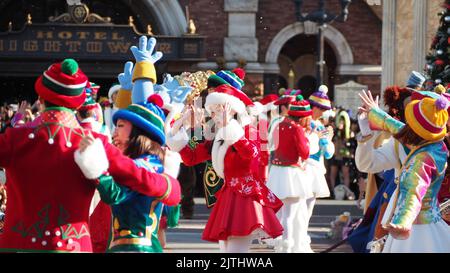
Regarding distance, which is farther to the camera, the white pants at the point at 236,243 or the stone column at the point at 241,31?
the stone column at the point at 241,31

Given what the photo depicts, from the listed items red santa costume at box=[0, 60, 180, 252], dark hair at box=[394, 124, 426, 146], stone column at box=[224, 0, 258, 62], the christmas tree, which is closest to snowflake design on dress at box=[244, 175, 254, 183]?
dark hair at box=[394, 124, 426, 146]

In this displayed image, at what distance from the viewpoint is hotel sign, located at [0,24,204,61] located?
21938 mm

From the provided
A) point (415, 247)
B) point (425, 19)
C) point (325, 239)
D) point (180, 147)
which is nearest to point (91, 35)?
point (425, 19)

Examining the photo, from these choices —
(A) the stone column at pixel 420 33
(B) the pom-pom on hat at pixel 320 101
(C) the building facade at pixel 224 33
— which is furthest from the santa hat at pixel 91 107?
(C) the building facade at pixel 224 33

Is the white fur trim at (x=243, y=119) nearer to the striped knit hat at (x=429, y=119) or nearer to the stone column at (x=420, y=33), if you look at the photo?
the striped knit hat at (x=429, y=119)

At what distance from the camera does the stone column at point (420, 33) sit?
15.1 m

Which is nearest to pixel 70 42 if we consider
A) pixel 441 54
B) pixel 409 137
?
pixel 441 54

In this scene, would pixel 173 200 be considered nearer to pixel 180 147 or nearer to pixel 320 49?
pixel 180 147

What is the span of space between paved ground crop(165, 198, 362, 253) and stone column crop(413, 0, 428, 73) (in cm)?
232

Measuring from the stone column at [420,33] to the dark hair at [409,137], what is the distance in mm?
8245

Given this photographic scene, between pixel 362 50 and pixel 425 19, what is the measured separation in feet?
32.1

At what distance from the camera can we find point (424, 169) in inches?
265

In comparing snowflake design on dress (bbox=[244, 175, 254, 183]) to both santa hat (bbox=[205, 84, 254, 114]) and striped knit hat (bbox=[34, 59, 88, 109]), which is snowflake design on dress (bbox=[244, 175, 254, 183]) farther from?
striped knit hat (bbox=[34, 59, 88, 109])

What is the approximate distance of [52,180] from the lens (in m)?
5.37
